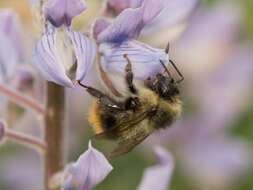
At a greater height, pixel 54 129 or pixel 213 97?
pixel 54 129

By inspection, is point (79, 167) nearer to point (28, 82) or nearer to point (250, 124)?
point (28, 82)

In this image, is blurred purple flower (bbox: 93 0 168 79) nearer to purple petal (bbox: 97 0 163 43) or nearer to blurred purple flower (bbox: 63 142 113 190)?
purple petal (bbox: 97 0 163 43)

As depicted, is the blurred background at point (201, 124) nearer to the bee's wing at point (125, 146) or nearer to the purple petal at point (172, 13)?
the purple petal at point (172, 13)

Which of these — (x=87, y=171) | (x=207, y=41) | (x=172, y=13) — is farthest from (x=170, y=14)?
(x=207, y=41)

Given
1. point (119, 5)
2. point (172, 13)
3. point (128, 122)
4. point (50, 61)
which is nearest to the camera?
point (50, 61)

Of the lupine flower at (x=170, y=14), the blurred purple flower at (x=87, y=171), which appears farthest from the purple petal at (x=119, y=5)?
the blurred purple flower at (x=87, y=171)

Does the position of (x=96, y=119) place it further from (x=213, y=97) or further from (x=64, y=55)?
(x=213, y=97)

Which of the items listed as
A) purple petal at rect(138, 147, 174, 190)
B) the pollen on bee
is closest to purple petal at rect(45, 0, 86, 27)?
the pollen on bee

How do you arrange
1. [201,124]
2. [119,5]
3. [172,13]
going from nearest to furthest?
1. [119,5]
2. [172,13]
3. [201,124]
